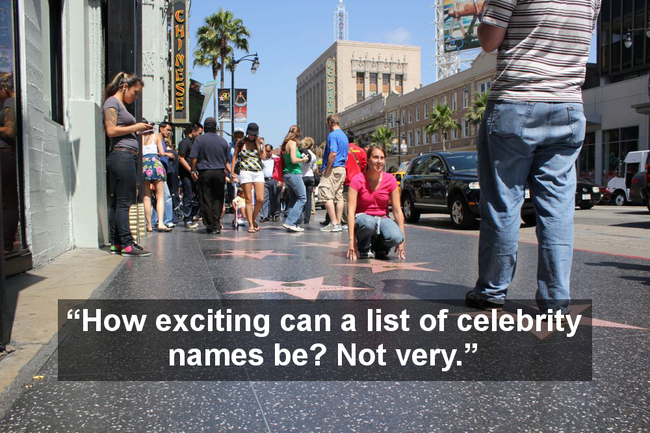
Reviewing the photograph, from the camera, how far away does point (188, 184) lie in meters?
11.8

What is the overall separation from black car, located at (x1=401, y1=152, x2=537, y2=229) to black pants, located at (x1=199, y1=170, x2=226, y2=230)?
203 inches

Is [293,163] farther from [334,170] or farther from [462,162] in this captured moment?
[462,162]

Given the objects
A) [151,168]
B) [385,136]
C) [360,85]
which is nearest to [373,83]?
[360,85]

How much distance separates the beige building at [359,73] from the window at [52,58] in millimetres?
126876

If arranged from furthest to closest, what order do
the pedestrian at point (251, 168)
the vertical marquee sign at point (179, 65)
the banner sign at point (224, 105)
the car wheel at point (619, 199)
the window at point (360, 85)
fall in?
the window at point (360, 85)
the banner sign at point (224, 105)
the car wheel at point (619, 199)
the vertical marquee sign at point (179, 65)
the pedestrian at point (251, 168)

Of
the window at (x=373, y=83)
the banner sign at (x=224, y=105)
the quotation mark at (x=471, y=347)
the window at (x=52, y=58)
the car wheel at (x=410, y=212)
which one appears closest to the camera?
the quotation mark at (x=471, y=347)

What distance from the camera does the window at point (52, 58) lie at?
6121 millimetres

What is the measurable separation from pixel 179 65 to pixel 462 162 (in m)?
15.1

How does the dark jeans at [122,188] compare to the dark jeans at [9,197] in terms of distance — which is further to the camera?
the dark jeans at [122,188]

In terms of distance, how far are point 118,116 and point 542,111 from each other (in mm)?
4618

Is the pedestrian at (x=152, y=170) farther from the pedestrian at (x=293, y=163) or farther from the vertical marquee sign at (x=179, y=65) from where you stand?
the vertical marquee sign at (x=179, y=65)

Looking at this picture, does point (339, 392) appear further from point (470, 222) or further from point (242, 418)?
point (470, 222)

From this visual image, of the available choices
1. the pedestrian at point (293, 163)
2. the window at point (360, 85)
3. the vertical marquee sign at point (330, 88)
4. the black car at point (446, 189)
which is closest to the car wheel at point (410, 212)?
the black car at point (446, 189)

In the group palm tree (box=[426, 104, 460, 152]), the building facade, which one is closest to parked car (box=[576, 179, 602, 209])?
the building facade
